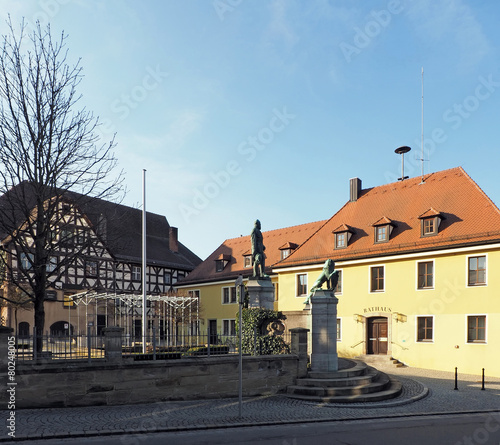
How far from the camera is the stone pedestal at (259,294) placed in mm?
19125

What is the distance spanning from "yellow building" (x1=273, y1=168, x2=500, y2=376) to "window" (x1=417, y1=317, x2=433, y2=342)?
49 millimetres

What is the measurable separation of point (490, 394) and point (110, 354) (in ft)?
40.4

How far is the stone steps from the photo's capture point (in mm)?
14055

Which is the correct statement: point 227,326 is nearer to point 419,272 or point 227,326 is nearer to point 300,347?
point 419,272

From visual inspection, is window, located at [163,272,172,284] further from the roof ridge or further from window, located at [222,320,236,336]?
the roof ridge

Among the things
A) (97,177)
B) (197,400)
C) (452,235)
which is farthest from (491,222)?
(97,177)

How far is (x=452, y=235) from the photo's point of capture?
77.4ft

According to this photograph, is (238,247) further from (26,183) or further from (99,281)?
(26,183)

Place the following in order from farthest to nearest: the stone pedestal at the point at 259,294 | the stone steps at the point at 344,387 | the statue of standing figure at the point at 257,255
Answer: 1. the statue of standing figure at the point at 257,255
2. the stone pedestal at the point at 259,294
3. the stone steps at the point at 344,387

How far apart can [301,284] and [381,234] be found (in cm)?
637

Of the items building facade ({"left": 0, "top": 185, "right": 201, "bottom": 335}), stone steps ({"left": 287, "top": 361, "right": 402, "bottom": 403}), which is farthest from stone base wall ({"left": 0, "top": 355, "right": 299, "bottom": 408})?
building facade ({"left": 0, "top": 185, "right": 201, "bottom": 335})

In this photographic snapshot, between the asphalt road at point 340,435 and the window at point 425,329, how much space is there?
41.3 feet

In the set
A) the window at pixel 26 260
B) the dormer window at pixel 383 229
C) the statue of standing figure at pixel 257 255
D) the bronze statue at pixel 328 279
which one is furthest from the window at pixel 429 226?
the window at pixel 26 260

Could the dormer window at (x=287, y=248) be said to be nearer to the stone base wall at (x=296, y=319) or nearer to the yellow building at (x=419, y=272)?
the yellow building at (x=419, y=272)
